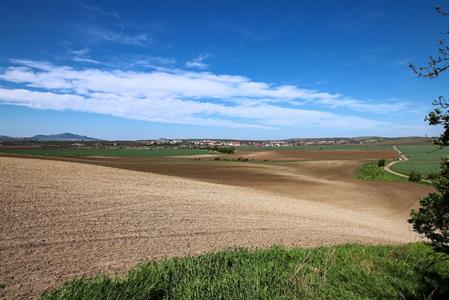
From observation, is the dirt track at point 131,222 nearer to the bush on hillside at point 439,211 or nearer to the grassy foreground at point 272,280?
the grassy foreground at point 272,280

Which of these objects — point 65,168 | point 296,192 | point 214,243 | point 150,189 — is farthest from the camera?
point 296,192

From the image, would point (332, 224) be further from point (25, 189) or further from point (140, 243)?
point (25, 189)

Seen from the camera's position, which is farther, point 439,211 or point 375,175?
point 375,175

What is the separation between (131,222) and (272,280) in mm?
10331

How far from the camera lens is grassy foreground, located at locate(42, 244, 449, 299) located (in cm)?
598

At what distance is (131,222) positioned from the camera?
622 inches

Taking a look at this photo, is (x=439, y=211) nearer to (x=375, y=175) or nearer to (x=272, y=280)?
(x=272, y=280)

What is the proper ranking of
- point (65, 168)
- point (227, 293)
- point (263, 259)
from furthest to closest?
point (65, 168) → point (263, 259) → point (227, 293)

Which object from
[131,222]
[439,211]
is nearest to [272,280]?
[439,211]

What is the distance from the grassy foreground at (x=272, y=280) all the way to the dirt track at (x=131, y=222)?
10.9 ft

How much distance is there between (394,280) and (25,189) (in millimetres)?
17415

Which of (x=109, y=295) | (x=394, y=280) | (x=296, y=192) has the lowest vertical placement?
(x=296, y=192)

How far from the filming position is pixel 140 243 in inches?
507

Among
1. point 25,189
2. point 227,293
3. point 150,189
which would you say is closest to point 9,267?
point 227,293
